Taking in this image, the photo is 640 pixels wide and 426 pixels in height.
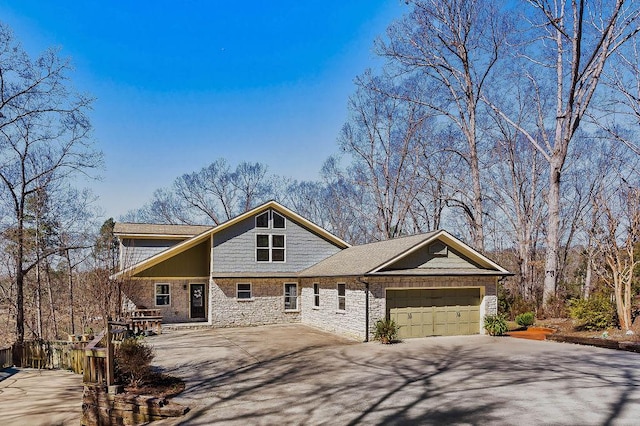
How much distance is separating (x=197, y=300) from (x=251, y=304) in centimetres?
280

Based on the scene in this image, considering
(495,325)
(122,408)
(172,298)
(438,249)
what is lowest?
(495,325)

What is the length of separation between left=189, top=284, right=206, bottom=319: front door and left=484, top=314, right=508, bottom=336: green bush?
12804 millimetres

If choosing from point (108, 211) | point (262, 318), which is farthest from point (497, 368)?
point (108, 211)

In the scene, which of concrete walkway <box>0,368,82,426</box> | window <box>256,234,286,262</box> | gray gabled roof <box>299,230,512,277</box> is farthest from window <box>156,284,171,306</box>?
gray gabled roof <box>299,230,512,277</box>

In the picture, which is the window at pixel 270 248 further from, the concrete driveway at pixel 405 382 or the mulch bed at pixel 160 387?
the mulch bed at pixel 160 387

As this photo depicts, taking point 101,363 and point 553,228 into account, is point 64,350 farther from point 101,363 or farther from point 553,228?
point 553,228

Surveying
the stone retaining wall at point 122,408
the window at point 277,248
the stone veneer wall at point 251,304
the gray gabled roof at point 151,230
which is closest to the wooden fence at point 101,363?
the stone retaining wall at point 122,408

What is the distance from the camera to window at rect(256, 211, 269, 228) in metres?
21.4

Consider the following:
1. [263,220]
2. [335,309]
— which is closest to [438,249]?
[335,309]

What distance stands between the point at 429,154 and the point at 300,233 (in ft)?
37.9

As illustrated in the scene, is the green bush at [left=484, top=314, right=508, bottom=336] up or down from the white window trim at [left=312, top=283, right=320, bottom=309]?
down

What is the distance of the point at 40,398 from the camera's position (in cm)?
1126

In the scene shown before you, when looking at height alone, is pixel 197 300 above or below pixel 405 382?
above

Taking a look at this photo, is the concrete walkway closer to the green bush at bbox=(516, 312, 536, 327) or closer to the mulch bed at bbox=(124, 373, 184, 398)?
the mulch bed at bbox=(124, 373, 184, 398)
